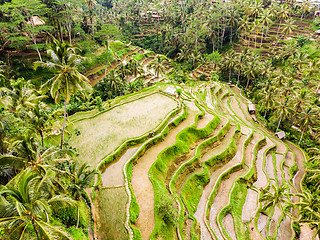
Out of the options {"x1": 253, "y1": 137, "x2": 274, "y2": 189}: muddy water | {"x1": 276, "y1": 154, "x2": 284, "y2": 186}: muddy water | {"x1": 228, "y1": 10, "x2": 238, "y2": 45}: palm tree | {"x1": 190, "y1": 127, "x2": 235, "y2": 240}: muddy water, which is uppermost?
{"x1": 228, "y1": 10, "x2": 238, "y2": 45}: palm tree

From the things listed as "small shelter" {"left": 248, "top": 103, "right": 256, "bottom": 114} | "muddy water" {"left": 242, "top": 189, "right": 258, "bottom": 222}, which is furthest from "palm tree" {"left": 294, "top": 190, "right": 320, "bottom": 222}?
"small shelter" {"left": 248, "top": 103, "right": 256, "bottom": 114}

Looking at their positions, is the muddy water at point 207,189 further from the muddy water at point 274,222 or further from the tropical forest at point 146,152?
the muddy water at point 274,222

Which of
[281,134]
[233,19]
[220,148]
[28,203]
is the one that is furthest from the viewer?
[233,19]

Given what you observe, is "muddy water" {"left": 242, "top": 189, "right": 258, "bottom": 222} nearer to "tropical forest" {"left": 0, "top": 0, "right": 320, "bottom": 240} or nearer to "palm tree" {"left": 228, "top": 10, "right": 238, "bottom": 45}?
"tropical forest" {"left": 0, "top": 0, "right": 320, "bottom": 240}

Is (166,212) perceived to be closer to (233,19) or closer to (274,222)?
(274,222)

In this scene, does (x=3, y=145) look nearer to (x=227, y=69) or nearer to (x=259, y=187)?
(x=259, y=187)

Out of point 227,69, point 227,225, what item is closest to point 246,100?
point 227,69

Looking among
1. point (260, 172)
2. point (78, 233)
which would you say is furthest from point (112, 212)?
point (260, 172)
